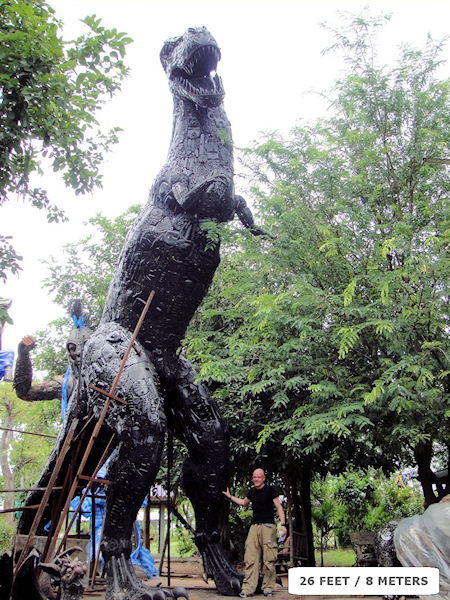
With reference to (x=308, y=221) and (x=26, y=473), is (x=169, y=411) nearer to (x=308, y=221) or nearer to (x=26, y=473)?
(x=308, y=221)

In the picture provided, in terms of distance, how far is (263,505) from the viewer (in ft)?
17.5

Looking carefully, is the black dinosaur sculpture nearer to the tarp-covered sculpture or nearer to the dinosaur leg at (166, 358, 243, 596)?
the dinosaur leg at (166, 358, 243, 596)

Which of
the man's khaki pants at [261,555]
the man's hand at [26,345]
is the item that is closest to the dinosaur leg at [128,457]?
the man's khaki pants at [261,555]

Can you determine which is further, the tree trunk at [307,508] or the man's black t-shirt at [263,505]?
the tree trunk at [307,508]

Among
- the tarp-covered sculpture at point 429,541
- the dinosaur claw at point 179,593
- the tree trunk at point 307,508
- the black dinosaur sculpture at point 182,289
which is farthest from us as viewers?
the tree trunk at point 307,508

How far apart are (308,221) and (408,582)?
310cm

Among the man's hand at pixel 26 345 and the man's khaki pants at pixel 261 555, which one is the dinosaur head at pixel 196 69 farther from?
the man's hand at pixel 26 345

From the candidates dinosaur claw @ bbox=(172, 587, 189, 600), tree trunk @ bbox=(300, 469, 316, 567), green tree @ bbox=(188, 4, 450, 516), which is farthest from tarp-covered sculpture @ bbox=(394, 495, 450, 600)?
tree trunk @ bbox=(300, 469, 316, 567)

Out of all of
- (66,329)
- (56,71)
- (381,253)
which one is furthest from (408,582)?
(66,329)

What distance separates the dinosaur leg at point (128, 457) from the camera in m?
4.20

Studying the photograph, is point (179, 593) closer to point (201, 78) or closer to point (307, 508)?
point (201, 78)

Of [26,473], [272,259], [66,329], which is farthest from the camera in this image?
[26,473]

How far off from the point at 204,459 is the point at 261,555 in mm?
1005

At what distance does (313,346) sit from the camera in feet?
18.1
